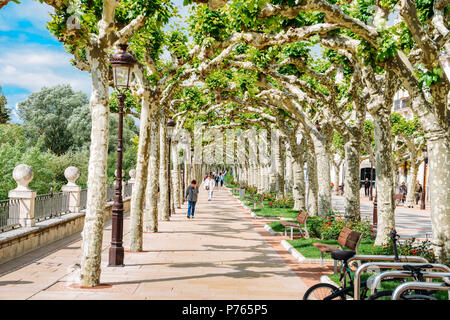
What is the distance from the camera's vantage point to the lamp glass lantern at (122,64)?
9.67 m

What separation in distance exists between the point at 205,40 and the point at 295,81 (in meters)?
4.68

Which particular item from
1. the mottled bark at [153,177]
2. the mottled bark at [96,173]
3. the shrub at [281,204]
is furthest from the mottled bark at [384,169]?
the shrub at [281,204]

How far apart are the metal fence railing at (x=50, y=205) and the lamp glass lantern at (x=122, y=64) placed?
493cm

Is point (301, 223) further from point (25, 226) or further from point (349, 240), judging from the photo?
point (25, 226)

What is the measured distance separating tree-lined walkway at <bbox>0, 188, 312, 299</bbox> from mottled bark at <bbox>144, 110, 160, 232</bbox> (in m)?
1.29

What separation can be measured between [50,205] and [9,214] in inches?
99.1

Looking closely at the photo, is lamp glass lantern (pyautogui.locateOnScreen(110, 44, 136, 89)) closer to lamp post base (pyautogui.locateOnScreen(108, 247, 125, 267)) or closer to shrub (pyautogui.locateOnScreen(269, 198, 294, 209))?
lamp post base (pyautogui.locateOnScreen(108, 247, 125, 267))

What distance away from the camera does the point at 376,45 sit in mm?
8867

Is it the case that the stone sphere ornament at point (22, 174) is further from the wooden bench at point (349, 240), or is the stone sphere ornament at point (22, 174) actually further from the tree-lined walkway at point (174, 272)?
the wooden bench at point (349, 240)

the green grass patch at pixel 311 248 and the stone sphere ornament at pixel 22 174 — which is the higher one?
the stone sphere ornament at pixel 22 174

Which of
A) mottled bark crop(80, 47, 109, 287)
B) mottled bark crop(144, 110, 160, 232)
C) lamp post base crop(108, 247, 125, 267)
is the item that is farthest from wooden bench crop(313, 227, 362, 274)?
mottled bark crop(144, 110, 160, 232)

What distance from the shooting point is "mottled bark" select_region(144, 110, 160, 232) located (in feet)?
47.9

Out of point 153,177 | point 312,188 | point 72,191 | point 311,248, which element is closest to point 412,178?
point 312,188

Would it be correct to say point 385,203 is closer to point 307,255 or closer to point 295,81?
point 307,255
